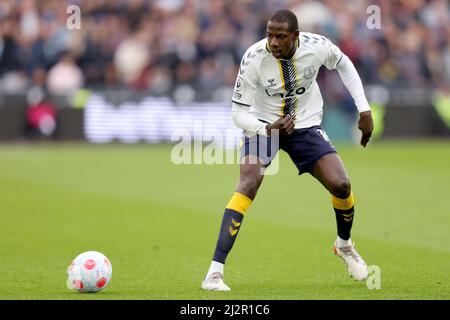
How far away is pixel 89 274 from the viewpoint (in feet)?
26.6

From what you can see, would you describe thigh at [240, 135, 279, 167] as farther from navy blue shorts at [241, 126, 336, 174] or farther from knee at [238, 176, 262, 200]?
knee at [238, 176, 262, 200]

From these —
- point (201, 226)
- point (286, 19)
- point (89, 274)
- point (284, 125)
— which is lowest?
point (201, 226)

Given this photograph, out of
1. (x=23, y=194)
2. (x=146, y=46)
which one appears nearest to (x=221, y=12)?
(x=146, y=46)

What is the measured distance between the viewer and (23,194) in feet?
52.0

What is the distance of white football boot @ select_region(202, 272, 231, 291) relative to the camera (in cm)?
832

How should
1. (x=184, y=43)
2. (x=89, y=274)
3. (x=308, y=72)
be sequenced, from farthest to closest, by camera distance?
(x=184, y=43) → (x=308, y=72) → (x=89, y=274)

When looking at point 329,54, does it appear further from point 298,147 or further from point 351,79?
point 298,147

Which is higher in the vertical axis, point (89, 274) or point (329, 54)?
point (329, 54)

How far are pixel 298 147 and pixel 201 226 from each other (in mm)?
4260

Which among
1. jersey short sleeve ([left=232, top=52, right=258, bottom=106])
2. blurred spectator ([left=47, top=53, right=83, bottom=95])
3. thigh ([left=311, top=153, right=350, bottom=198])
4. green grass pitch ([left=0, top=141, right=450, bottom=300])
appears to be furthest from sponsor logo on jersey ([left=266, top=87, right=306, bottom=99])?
blurred spectator ([left=47, top=53, right=83, bottom=95])

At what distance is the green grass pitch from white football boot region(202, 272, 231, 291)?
12 centimetres
